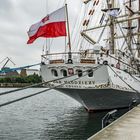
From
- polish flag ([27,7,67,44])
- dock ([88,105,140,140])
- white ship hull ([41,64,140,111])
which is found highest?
polish flag ([27,7,67,44])

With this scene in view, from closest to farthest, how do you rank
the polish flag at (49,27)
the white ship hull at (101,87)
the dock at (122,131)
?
the dock at (122,131), the polish flag at (49,27), the white ship hull at (101,87)

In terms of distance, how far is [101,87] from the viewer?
29469 mm

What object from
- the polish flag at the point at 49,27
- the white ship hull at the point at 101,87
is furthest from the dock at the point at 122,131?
the white ship hull at the point at 101,87

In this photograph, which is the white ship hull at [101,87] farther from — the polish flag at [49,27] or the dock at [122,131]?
the dock at [122,131]

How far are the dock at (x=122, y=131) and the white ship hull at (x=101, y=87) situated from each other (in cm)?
1223

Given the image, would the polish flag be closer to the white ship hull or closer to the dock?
the white ship hull

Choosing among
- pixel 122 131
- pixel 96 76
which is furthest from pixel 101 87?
pixel 122 131

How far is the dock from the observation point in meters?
12.1

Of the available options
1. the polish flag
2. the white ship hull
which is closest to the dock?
the polish flag

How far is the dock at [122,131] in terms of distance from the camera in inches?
475

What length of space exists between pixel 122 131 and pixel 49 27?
13.1 m

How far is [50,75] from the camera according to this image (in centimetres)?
3119

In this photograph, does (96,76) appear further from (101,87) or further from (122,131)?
(122,131)

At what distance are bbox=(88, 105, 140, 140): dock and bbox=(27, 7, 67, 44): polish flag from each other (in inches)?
400
